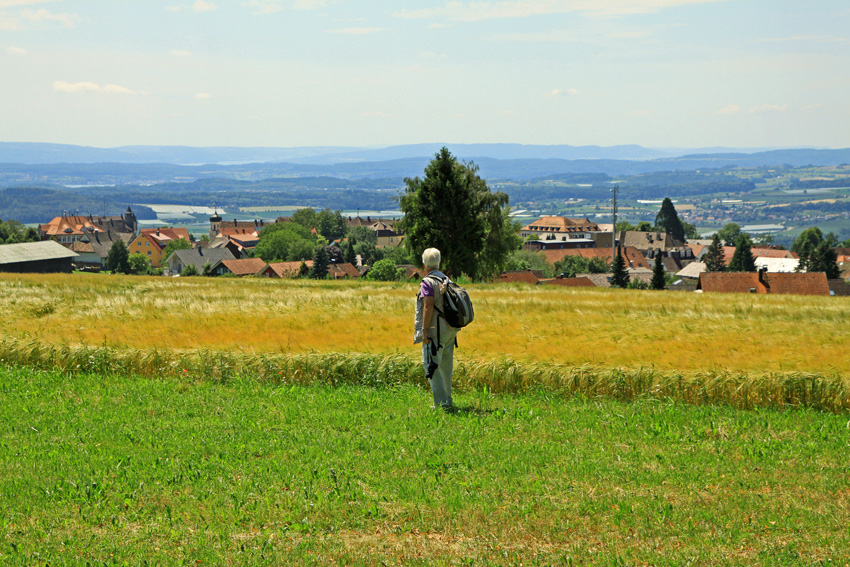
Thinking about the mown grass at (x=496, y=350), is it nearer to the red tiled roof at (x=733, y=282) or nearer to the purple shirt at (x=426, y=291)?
the purple shirt at (x=426, y=291)

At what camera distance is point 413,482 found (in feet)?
26.7

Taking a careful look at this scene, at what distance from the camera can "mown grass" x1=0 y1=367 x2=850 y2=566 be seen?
21.6 feet

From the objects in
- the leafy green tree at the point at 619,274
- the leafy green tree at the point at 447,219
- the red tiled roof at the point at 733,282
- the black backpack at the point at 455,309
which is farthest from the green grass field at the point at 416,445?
the leafy green tree at the point at 619,274

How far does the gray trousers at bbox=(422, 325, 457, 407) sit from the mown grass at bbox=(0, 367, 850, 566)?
0.30 metres

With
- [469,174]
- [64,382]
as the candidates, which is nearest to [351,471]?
[64,382]

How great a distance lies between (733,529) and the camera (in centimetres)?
686

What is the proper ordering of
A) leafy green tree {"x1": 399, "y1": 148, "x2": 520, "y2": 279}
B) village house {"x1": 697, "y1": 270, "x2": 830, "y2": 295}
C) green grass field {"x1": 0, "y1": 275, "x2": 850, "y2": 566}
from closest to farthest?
green grass field {"x1": 0, "y1": 275, "x2": 850, "y2": 566} < leafy green tree {"x1": 399, "y1": 148, "x2": 520, "y2": 279} < village house {"x1": 697, "y1": 270, "x2": 830, "y2": 295}

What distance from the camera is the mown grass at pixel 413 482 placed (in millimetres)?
6570

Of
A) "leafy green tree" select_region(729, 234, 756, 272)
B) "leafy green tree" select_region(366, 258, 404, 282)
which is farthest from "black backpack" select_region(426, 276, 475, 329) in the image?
"leafy green tree" select_region(729, 234, 756, 272)

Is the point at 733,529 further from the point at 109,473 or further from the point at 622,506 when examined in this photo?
the point at 109,473

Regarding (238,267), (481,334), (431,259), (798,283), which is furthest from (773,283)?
(238,267)

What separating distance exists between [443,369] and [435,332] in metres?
0.64

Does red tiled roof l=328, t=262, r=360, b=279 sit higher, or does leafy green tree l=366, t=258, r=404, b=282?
leafy green tree l=366, t=258, r=404, b=282

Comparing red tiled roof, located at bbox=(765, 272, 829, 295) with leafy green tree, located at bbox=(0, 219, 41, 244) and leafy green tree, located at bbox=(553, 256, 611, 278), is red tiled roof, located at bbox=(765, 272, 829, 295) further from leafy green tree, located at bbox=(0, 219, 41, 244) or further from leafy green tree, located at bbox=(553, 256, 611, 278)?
leafy green tree, located at bbox=(0, 219, 41, 244)
